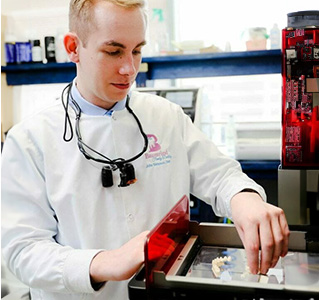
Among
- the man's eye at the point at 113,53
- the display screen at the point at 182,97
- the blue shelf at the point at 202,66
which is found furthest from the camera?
the blue shelf at the point at 202,66

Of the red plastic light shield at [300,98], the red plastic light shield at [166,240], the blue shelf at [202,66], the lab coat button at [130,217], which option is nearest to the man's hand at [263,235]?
the red plastic light shield at [166,240]

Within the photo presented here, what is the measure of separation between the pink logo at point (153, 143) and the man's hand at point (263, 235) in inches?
19.0

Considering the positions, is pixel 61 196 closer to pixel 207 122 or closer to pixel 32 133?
pixel 32 133

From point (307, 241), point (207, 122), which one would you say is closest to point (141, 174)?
point (307, 241)

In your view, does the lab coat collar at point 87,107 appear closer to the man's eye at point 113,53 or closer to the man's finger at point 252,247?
the man's eye at point 113,53

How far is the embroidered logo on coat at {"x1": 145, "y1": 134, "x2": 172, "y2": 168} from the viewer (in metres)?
1.43

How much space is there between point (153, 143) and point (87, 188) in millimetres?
278

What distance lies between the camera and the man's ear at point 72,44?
1.33 meters

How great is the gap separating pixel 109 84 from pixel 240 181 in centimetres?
47

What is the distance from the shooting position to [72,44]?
134 centimetres

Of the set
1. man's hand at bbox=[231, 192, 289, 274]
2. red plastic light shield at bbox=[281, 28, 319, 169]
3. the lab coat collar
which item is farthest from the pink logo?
red plastic light shield at bbox=[281, 28, 319, 169]

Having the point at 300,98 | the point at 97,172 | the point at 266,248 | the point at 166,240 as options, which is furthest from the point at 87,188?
the point at 300,98

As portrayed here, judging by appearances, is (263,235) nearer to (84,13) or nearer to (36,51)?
(84,13)

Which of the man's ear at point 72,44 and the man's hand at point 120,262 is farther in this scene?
the man's ear at point 72,44
